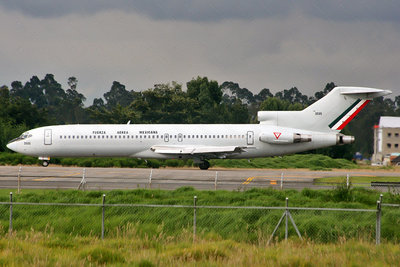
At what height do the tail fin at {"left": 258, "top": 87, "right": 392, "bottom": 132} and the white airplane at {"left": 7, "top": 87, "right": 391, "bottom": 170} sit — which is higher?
the tail fin at {"left": 258, "top": 87, "right": 392, "bottom": 132}

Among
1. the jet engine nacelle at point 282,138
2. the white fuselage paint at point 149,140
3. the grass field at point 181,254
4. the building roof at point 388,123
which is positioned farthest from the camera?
the building roof at point 388,123

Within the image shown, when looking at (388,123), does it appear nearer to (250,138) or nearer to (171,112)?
(171,112)

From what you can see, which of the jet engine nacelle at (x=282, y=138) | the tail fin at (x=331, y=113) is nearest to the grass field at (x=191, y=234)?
the jet engine nacelle at (x=282, y=138)

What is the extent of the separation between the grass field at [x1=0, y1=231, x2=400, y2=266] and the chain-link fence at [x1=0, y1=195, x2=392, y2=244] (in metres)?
2.46

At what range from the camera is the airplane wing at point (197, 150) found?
39250mm

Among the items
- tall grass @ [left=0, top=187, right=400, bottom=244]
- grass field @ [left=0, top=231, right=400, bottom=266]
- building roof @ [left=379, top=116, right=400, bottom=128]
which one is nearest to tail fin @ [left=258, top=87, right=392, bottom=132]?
tall grass @ [left=0, top=187, right=400, bottom=244]

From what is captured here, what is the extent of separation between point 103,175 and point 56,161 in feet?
48.5

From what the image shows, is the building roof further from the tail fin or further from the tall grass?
the tall grass

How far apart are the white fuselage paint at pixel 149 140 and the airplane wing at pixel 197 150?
1.25 feet

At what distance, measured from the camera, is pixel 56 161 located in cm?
4719

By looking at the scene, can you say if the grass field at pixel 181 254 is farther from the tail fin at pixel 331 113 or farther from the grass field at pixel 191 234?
the tail fin at pixel 331 113

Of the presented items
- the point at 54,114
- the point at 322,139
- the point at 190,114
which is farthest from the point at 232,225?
the point at 54,114

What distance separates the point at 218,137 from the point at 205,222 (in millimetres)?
22496

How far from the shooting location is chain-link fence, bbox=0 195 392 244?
1720 centimetres
